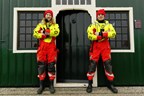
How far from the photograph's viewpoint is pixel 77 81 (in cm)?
714

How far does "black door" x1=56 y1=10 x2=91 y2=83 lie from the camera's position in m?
7.15

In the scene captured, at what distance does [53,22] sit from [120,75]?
7.32ft

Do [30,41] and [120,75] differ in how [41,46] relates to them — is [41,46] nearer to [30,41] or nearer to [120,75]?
[30,41]

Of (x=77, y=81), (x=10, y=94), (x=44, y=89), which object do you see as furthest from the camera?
(x=77, y=81)

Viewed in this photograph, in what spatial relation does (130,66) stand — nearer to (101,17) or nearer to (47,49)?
(101,17)

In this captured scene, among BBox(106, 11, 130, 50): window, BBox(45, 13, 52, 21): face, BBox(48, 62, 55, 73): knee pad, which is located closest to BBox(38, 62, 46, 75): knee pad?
BBox(48, 62, 55, 73): knee pad

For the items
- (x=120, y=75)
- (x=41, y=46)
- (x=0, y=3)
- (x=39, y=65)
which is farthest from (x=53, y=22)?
(x=120, y=75)

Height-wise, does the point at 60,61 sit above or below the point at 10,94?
above

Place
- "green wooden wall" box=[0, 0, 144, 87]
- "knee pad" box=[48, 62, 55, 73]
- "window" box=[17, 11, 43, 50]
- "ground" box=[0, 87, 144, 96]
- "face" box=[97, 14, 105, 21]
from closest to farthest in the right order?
"ground" box=[0, 87, 144, 96]
"knee pad" box=[48, 62, 55, 73]
"face" box=[97, 14, 105, 21]
"green wooden wall" box=[0, 0, 144, 87]
"window" box=[17, 11, 43, 50]

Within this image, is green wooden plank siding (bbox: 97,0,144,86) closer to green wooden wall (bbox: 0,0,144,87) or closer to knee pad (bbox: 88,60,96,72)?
green wooden wall (bbox: 0,0,144,87)

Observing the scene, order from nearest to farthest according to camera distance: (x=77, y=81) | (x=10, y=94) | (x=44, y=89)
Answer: (x=10, y=94) < (x=44, y=89) < (x=77, y=81)

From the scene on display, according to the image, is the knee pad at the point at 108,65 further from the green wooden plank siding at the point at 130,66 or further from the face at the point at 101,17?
the face at the point at 101,17

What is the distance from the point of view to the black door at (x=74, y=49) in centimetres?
715

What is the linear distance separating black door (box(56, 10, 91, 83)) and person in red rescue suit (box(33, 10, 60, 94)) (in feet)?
2.32
